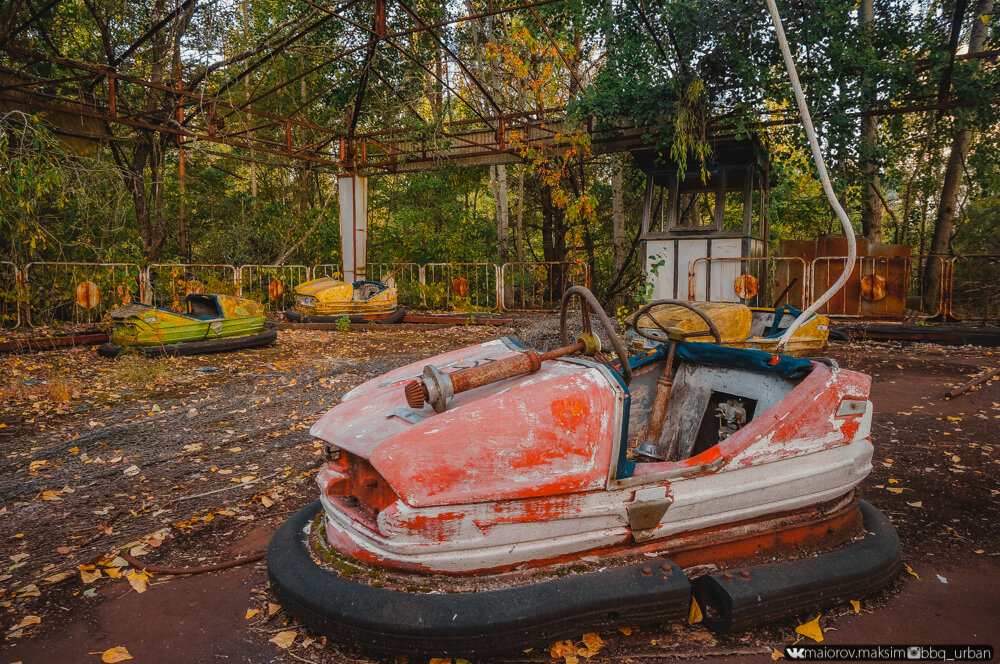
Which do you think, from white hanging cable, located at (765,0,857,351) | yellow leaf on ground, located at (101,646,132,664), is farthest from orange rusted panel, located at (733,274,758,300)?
yellow leaf on ground, located at (101,646,132,664)

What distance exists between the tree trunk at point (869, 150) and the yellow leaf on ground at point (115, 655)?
893 centimetres

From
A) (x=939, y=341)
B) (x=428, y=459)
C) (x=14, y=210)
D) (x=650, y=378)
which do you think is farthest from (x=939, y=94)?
(x=14, y=210)

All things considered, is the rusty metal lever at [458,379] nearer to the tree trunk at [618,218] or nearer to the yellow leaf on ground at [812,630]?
the yellow leaf on ground at [812,630]

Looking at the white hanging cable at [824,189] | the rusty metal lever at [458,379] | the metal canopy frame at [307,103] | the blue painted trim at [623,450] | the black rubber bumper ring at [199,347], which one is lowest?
the black rubber bumper ring at [199,347]

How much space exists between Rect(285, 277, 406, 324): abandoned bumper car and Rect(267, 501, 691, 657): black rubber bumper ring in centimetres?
862

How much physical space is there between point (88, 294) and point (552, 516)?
29.3 ft

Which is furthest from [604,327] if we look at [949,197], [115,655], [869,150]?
[949,197]

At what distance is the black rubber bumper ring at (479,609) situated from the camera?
1470 millimetres

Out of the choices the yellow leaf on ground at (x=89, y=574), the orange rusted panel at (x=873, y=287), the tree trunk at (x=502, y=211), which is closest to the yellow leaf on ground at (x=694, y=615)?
the yellow leaf on ground at (x=89, y=574)

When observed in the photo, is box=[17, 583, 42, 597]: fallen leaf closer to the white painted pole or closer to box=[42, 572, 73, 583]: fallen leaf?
box=[42, 572, 73, 583]: fallen leaf

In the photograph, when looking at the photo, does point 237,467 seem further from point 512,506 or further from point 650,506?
point 650,506

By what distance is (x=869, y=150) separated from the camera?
25.0ft

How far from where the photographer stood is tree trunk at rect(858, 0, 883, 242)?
24.3 ft

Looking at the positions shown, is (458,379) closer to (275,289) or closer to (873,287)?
(873,287)
